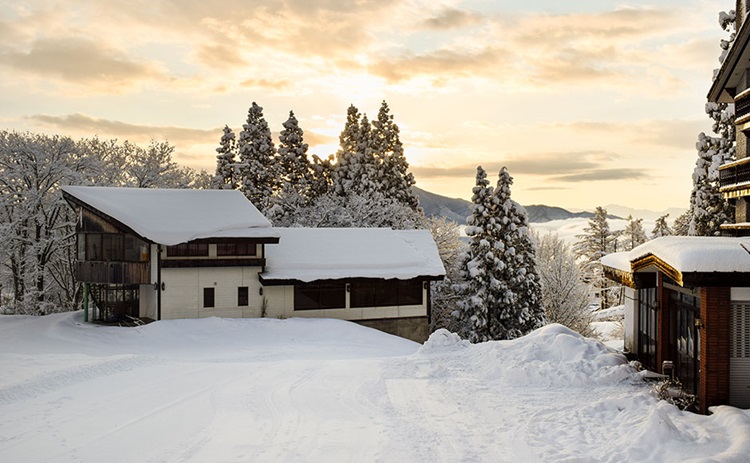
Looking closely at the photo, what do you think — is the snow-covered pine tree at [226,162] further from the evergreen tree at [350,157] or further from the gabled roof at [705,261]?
the gabled roof at [705,261]

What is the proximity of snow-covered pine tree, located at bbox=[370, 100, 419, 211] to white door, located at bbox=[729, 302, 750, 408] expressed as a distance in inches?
1670

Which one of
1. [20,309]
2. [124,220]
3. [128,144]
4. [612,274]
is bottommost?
[20,309]

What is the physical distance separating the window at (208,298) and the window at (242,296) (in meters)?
1.27

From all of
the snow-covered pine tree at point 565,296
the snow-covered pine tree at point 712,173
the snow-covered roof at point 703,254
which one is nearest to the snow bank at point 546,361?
the snow-covered roof at point 703,254

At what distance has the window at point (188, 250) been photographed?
28.2 m

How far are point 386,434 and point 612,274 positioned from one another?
1127 cm

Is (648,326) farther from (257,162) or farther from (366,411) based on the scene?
(257,162)

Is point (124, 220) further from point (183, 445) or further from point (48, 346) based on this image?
point (183, 445)

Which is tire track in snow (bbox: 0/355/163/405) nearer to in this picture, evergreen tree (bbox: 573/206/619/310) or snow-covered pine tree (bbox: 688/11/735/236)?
snow-covered pine tree (bbox: 688/11/735/236)

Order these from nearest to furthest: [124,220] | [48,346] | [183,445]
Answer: [183,445] → [48,346] → [124,220]

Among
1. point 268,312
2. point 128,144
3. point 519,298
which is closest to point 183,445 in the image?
point 268,312

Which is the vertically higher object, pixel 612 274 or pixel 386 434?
pixel 612 274

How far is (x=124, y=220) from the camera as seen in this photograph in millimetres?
27844

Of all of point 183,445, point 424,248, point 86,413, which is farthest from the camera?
point 424,248
